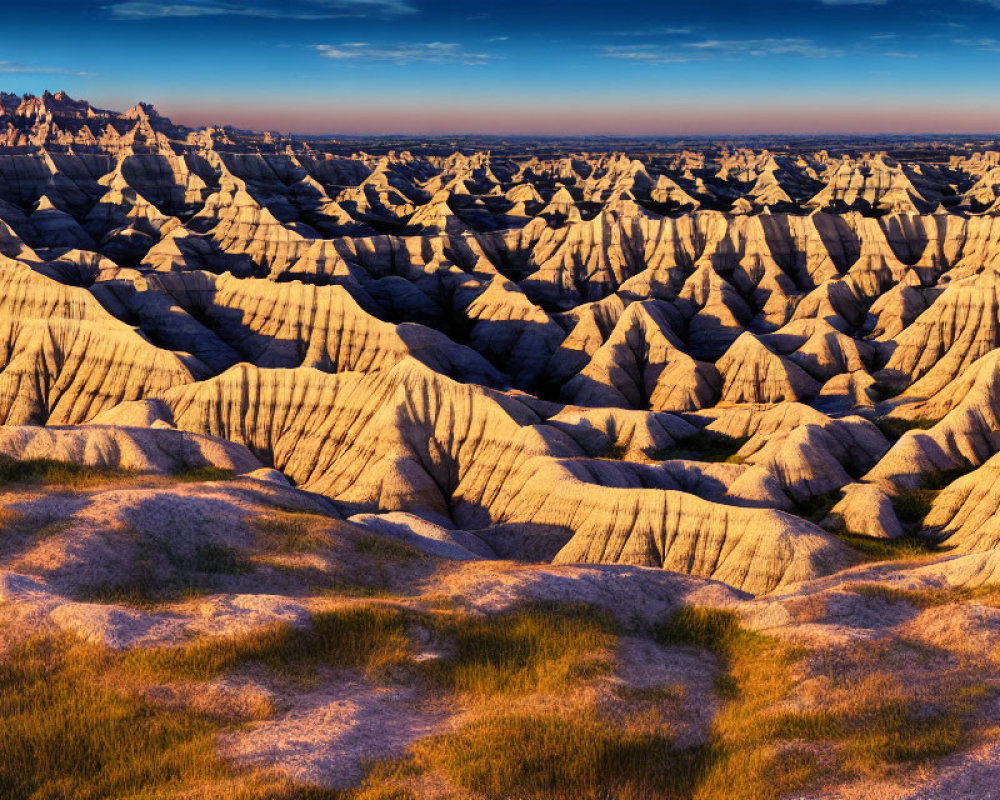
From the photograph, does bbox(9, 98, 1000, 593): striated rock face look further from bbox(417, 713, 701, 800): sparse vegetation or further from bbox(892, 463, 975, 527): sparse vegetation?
bbox(417, 713, 701, 800): sparse vegetation

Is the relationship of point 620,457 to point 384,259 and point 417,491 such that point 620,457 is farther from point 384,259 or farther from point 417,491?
point 384,259

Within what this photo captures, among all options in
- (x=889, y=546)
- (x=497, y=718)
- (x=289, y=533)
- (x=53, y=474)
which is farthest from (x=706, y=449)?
(x=497, y=718)

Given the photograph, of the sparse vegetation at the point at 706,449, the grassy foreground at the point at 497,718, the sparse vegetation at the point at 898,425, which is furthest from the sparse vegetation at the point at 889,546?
the grassy foreground at the point at 497,718

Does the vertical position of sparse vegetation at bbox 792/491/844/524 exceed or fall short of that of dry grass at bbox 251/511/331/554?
it falls short

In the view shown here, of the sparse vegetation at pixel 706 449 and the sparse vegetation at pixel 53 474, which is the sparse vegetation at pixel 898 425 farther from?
the sparse vegetation at pixel 53 474

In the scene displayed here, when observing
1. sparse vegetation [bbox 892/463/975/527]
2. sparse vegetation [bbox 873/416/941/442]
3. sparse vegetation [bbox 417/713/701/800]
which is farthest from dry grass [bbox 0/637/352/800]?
sparse vegetation [bbox 873/416/941/442]

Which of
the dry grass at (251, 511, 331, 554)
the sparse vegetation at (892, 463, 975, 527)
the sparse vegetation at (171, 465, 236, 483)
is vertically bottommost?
the sparse vegetation at (892, 463, 975, 527)

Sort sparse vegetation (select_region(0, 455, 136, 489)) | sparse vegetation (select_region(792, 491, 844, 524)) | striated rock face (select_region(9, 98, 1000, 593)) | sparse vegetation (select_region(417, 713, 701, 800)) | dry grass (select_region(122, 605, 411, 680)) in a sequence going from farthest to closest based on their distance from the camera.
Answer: sparse vegetation (select_region(792, 491, 844, 524)) < striated rock face (select_region(9, 98, 1000, 593)) < sparse vegetation (select_region(0, 455, 136, 489)) < dry grass (select_region(122, 605, 411, 680)) < sparse vegetation (select_region(417, 713, 701, 800))

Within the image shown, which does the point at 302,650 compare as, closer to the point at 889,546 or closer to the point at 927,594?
the point at 927,594
